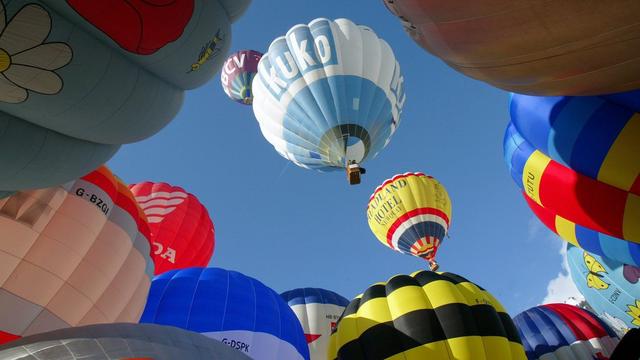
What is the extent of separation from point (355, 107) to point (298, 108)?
4.81ft

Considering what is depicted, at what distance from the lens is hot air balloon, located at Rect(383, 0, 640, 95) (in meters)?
2.55

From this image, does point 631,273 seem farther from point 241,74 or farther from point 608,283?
point 241,74

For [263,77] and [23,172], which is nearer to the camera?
[23,172]

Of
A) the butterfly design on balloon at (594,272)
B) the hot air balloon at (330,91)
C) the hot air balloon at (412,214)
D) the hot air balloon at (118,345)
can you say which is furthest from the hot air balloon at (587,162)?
the hot air balloon at (412,214)

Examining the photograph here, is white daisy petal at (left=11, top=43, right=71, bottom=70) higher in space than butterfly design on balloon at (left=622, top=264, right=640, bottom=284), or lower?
lower

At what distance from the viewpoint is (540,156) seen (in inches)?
215

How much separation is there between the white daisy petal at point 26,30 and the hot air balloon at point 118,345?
1.76 meters

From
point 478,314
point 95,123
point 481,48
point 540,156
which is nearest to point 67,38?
point 95,123

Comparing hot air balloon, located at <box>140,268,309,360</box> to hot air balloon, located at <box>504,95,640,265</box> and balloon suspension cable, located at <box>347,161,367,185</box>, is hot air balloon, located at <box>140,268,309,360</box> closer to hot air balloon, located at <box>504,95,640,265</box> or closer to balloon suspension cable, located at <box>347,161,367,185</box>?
hot air balloon, located at <box>504,95,640,265</box>

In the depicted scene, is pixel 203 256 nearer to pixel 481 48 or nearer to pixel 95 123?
pixel 95 123

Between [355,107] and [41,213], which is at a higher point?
[355,107]

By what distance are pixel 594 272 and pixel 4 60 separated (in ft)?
29.9

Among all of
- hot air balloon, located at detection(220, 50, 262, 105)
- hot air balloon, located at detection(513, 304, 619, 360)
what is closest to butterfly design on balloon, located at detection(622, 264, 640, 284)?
hot air balloon, located at detection(513, 304, 619, 360)

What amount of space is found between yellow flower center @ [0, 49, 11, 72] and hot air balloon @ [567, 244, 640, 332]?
8094 millimetres
